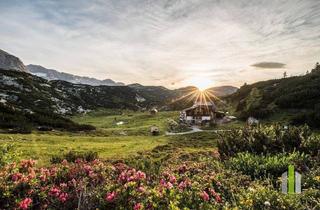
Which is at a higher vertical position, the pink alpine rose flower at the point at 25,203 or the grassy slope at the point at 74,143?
the pink alpine rose flower at the point at 25,203

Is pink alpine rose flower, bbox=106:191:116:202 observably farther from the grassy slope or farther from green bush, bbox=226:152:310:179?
the grassy slope

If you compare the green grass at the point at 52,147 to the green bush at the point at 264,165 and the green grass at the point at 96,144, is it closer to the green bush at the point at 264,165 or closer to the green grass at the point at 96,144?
the green grass at the point at 96,144

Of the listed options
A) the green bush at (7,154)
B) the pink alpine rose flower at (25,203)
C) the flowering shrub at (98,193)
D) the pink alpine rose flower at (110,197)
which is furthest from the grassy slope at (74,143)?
the pink alpine rose flower at (110,197)

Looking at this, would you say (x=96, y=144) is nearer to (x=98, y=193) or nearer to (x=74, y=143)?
(x=74, y=143)

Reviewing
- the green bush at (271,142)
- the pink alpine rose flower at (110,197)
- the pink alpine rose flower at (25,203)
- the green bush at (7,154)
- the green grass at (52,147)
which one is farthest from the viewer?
the green grass at (52,147)

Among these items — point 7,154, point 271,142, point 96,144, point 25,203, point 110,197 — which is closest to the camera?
point 25,203

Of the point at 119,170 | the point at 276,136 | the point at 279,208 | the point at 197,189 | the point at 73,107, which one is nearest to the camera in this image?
A: the point at 279,208

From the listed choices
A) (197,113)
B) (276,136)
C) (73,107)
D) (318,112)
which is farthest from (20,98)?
(276,136)

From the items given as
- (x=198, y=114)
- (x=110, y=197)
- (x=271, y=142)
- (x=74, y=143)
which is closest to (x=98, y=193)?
(x=110, y=197)

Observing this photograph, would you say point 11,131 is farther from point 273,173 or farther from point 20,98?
point 20,98

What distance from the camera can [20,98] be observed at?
4670 inches

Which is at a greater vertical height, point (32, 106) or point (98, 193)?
point (98, 193)

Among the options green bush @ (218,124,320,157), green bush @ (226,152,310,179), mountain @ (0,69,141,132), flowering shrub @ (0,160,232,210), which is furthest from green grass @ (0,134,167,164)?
green bush @ (226,152,310,179)

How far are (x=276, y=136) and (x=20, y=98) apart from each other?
393ft
